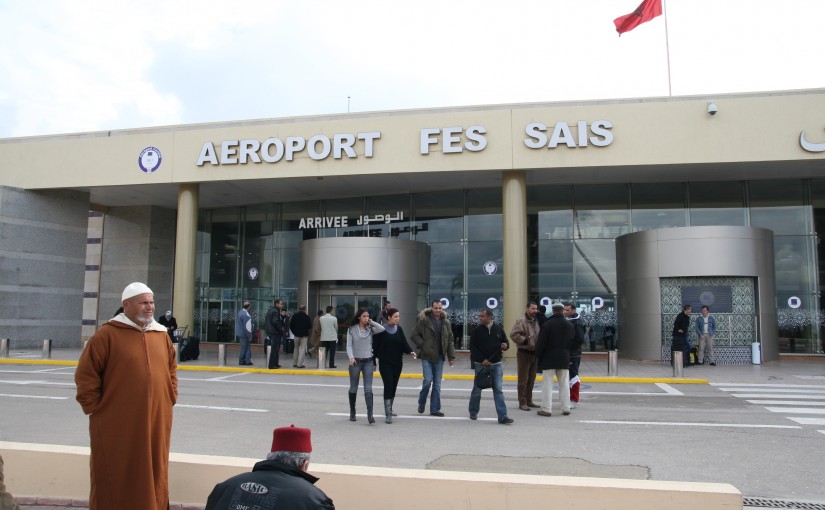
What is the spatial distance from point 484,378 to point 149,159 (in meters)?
17.6

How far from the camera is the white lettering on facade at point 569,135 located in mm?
18875

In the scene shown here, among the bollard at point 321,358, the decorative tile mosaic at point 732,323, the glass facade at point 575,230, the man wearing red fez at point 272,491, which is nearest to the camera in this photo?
the man wearing red fez at point 272,491

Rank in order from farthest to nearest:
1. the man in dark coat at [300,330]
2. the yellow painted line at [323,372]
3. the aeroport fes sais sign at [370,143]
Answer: the aeroport fes sais sign at [370,143], the man in dark coat at [300,330], the yellow painted line at [323,372]

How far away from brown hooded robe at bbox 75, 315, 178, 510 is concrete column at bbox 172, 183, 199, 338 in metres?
19.0

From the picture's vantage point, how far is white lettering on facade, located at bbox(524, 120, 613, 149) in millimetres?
18875

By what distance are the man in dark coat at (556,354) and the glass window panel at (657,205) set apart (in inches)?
546

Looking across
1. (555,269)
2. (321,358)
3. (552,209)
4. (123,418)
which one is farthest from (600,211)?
(123,418)

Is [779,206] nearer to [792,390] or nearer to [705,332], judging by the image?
[705,332]

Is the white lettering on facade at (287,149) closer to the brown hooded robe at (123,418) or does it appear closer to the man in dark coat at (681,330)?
the man in dark coat at (681,330)

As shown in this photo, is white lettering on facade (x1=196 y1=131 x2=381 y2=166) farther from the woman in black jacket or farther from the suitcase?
the woman in black jacket

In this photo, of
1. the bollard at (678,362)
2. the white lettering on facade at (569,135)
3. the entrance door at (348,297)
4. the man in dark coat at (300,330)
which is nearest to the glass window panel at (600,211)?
the white lettering on facade at (569,135)

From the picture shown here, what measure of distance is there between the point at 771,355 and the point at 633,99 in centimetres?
901

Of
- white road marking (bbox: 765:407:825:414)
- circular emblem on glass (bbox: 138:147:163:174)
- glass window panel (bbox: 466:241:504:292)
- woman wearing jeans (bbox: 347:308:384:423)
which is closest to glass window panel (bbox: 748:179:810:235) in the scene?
glass window panel (bbox: 466:241:504:292)

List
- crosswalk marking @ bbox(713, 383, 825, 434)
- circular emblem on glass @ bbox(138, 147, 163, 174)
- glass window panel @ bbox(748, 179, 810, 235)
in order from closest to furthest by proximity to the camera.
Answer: crosswalk marking @ bbox(713, 383, 825, 434)
glass window panel @ bbox(748, 179, 810, 235)
circular emblem on glass @ bbox(138, 147, 163, 174)
